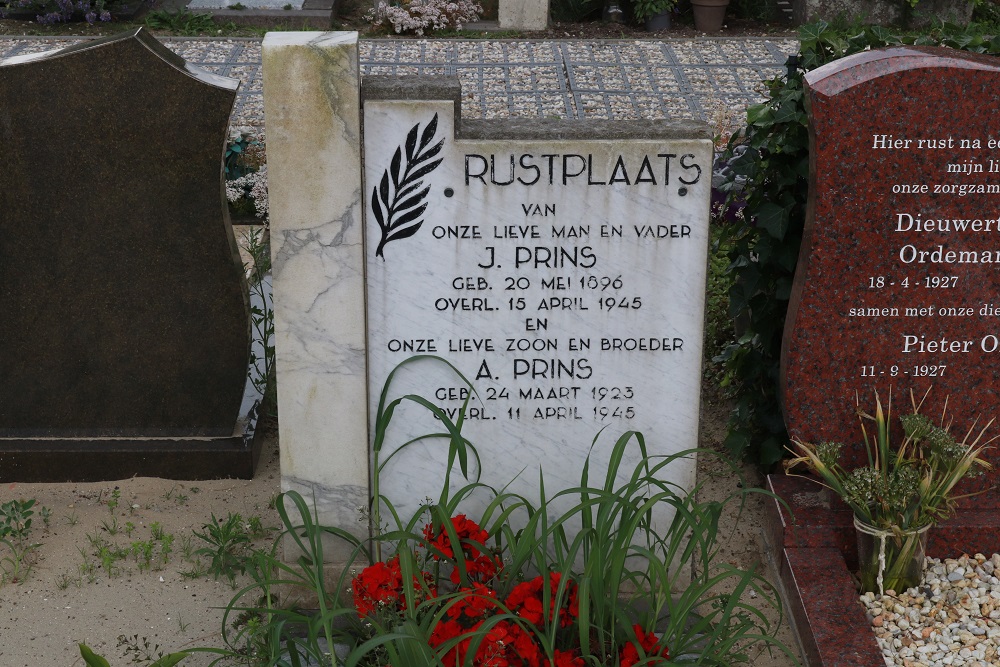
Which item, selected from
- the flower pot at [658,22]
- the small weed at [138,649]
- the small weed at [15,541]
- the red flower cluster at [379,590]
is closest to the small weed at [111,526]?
the small weed at [15,541]

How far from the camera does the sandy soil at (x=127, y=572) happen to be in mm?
3551

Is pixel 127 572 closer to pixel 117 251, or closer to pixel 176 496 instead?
pixel 176 496

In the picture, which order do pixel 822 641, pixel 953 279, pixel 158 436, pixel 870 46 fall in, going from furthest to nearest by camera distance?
pixel 158 436 → pixel 870 46 → pixel 953 279 → pixel 822 641

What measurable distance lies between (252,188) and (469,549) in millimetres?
3479

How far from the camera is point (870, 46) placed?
4.05 m

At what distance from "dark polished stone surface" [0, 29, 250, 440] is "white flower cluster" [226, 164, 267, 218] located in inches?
68.1

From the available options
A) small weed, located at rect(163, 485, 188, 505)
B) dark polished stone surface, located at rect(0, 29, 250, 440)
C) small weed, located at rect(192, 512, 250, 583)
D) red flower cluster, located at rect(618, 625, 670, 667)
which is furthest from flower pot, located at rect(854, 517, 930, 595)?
small weed, located at rect(163, 485, 188, 505)

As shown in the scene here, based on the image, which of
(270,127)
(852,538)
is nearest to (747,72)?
(852,538)

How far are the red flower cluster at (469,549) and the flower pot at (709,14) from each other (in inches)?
361

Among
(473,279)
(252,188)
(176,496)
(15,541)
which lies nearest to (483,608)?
(473,279)

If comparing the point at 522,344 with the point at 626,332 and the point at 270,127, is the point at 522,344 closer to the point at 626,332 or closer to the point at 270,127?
the point at 626,332

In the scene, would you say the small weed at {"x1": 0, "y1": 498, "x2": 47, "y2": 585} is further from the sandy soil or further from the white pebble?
the white pebble

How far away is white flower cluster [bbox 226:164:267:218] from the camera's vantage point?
19.6 ft

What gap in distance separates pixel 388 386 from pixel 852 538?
1.61 metres
